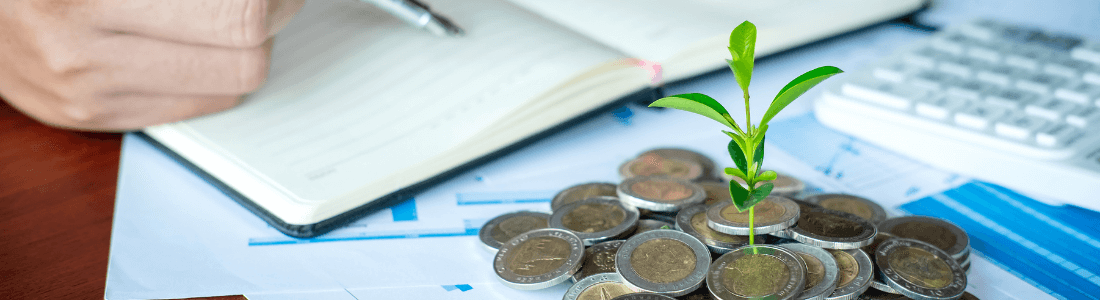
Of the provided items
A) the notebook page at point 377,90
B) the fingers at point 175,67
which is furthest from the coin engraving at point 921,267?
the fingers at point 175,67

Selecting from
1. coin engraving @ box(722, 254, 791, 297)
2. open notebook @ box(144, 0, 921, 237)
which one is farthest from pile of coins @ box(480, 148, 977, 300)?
open notebook @ box(144, 0, 921, 237)

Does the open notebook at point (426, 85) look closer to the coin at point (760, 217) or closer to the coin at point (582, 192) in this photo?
the coin at point (582, 192)

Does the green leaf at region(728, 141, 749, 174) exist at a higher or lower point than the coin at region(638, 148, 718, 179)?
higher

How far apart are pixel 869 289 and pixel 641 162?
0.22 metres

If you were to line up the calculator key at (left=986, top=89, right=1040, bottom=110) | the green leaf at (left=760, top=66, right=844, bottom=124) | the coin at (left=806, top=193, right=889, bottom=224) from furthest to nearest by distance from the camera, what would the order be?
the calculator key at (left=986, top=89, right=1040, bottom=110)
the coin at (left=806, top=193, right=889, bottom=224)
the green leaf at (left=760, top=66, right=844, bottom=124)

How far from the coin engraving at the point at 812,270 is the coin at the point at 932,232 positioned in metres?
0.10

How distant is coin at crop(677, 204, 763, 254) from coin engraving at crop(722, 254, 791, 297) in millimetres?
25

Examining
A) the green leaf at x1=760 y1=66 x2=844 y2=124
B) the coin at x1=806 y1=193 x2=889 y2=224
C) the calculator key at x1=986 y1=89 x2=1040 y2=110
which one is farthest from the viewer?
the calculator key at x1=986 y1=89 x2=1040 y2=110

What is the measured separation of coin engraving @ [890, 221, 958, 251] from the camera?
51 centimetres

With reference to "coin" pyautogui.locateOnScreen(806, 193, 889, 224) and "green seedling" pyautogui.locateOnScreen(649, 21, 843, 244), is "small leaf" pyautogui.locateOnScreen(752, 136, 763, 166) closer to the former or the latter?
"green seedling" pyautogui.locateOnScreen(649, 21, 843, 244)

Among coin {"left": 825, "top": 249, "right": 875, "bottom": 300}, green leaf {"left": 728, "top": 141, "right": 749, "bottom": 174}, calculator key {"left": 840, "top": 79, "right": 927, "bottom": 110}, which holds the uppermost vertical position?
green leaf {"left": 728, "top": 141, "right": 749, "bottom": 174}

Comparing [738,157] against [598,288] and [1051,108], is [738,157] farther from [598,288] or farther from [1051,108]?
[1051,108]

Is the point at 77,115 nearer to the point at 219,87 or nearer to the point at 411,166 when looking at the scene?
the point at 219,87

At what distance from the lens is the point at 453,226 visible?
56cm
